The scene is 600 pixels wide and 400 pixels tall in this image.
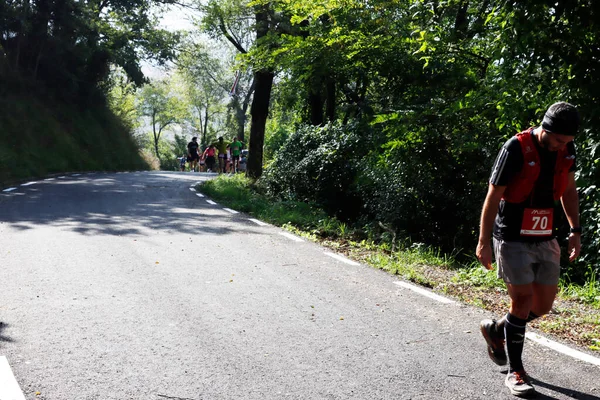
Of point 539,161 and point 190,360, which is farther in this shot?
point 190,360

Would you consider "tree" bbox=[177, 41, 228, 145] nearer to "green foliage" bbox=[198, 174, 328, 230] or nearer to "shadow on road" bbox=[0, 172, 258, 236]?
"green foliage" bbox=[198, 174, 328, 230]

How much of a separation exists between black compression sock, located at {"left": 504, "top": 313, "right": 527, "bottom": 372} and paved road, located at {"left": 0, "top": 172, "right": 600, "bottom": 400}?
18 cm

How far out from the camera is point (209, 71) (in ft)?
233

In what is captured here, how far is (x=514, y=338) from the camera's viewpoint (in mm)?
4434

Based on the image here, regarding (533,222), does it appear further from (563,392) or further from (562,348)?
(562,348)

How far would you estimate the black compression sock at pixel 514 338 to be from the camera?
4371 millimetres

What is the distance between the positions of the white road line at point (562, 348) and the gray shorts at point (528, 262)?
0.87 m

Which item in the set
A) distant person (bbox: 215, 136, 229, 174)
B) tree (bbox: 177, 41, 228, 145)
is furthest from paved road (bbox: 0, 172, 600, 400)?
tree (bbox: 177, 41, 228, 145)

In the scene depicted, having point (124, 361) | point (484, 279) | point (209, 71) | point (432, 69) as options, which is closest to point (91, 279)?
point (124, 361)

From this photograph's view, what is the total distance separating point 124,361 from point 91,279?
Result: 2.86 m

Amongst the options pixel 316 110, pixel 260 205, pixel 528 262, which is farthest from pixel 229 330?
pixel 316 110

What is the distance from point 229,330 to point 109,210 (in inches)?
372

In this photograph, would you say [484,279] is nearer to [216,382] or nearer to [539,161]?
[539,161]

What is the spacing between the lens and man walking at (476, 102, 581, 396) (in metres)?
4.29
